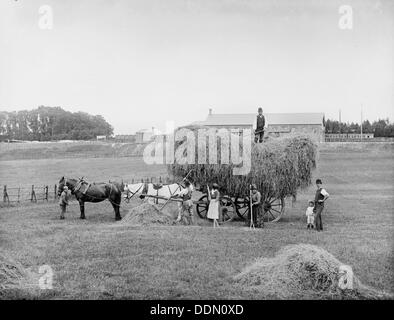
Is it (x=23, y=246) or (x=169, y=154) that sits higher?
(x=169, y=154)

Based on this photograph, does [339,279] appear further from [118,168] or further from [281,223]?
[118,168]

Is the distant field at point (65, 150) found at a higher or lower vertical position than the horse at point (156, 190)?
higher

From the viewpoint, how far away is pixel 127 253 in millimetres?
10133

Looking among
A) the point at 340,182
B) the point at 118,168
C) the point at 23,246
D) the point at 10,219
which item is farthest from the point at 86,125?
the point at 23,246

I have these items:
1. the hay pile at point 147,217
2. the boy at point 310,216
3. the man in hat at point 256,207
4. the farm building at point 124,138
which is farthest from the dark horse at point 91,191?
the farm building at point 124,138

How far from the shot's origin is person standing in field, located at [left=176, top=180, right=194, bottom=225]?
1481 cm

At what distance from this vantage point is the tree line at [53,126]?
38.2 metres

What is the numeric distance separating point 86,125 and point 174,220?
138 feet

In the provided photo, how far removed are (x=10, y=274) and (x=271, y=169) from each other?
31.3 feet

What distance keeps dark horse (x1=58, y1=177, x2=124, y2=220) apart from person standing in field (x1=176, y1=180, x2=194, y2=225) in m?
2.44

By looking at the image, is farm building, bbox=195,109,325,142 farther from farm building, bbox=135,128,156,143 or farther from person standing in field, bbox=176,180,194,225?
person standing in field, bbox=176,180,194,225

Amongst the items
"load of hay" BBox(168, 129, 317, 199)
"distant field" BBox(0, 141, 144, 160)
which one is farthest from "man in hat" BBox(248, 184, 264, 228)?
"distant field" BBox(0, 141, 144, 160)

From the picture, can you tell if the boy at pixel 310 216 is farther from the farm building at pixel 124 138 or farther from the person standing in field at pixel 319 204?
the farm building at pixel 124 138

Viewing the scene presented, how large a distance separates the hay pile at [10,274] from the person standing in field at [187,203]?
716 centimetres
